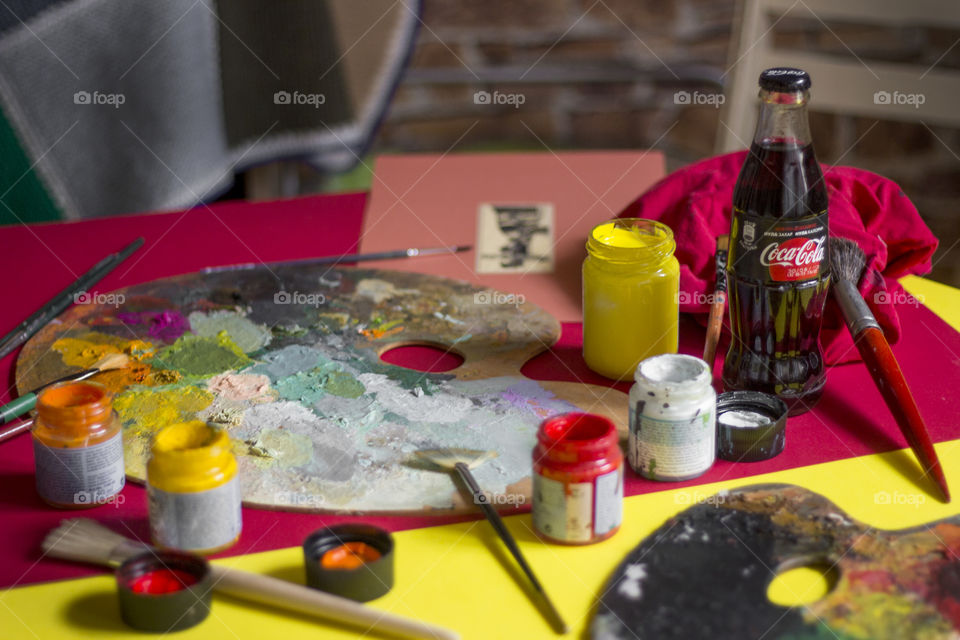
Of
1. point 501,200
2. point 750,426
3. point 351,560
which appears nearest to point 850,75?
point 501,200

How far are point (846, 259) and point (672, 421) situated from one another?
1.25 ft

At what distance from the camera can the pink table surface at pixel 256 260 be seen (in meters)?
0.96

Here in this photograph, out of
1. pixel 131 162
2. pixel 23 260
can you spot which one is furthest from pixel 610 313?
pixel 131 162

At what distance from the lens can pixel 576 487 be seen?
2.99 ft

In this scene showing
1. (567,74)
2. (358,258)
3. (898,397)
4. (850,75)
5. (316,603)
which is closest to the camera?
(316,603)

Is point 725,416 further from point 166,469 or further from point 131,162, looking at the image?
point 131,162

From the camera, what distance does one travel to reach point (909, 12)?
6.02 feet

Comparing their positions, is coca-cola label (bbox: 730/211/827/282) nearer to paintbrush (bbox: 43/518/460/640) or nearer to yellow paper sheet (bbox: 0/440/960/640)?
yellow paper sheet (bbox: 0/440/960/640)

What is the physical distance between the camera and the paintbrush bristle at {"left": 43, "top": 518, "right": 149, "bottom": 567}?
908 mm

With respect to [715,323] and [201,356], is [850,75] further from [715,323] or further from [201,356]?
[201,356]

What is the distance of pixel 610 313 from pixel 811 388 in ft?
0.73

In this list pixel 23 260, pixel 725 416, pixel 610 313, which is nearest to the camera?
pixel 725 416

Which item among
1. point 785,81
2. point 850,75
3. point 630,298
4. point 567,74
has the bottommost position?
point 567,74

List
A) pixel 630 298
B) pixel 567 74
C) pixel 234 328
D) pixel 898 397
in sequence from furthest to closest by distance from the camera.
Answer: pixel 567 74 → pixel 234 328 → pixel 630 298 → pixel 898 397
